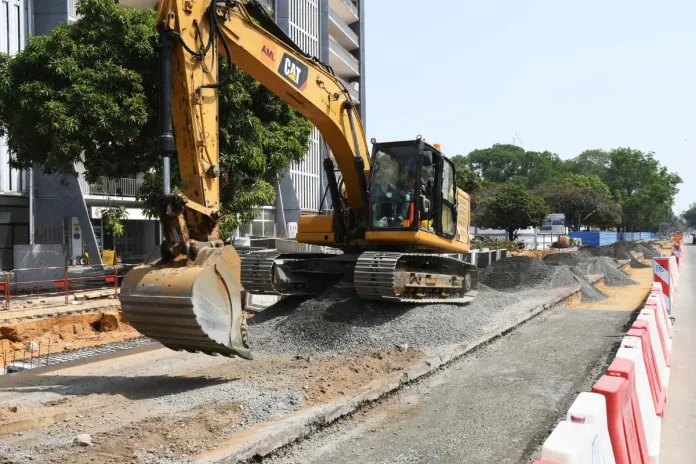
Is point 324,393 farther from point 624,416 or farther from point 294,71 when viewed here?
point 294,71

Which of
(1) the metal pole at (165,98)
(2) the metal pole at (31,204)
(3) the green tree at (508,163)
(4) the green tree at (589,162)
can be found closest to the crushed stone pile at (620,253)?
(2) the metal pole at (31,204)

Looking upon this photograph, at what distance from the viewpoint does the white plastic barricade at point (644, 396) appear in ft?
15.3

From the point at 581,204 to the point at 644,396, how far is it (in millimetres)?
59674

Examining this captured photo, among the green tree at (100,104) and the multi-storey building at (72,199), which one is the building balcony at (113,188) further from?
the green tree at (100,104)

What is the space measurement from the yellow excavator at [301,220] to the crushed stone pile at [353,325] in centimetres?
41

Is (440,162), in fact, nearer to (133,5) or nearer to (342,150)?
(342,150)

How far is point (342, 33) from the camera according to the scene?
42562 mm

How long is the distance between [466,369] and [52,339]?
8.13m

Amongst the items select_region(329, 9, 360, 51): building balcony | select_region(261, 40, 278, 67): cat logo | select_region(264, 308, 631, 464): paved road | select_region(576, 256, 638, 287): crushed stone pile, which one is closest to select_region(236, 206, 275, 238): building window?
select_region(329, 9, 360, 51): building balcony

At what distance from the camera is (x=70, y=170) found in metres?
16.2

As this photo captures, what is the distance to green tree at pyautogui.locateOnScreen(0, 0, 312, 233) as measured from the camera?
1519 cm

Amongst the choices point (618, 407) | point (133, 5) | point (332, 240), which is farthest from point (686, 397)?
point (133, 5)

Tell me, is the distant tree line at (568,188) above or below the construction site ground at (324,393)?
above

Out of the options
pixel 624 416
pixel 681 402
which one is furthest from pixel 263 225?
pixel 624 416
